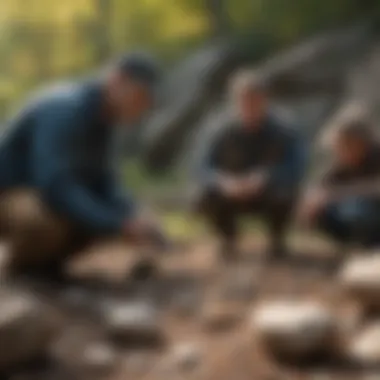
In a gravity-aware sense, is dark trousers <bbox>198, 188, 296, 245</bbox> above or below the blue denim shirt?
below

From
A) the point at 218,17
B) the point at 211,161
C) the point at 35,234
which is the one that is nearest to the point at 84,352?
the point at 35,234

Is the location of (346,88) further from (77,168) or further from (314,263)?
(77,168)

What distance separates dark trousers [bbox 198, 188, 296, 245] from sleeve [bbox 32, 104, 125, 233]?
165mm

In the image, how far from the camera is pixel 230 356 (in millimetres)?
1820

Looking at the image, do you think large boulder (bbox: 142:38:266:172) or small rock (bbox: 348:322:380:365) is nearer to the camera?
small rock (bbox: 348:322:380:365)

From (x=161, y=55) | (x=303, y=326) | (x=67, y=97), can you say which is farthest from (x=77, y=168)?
(x=303, y=326)

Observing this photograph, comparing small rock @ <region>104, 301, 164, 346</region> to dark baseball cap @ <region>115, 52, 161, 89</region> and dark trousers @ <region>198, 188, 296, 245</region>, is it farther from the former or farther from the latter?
dark baseball cap @ <region>115, 52, 161, 89</region>

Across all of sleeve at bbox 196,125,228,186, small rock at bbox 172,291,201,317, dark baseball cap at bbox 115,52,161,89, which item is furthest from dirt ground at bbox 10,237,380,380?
dark baseball cap at bbox 115,52,161,89

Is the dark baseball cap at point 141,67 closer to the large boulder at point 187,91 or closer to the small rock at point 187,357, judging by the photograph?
the large boulder at point 187,91

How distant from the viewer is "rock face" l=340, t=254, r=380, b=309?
188 centimetres

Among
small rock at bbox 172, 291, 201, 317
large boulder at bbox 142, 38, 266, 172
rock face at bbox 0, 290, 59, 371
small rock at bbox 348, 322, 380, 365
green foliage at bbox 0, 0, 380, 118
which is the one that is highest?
green foliage at bbox 0, 0, 380, 118

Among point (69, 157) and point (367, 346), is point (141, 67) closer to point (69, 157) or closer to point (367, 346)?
point (69, 157)

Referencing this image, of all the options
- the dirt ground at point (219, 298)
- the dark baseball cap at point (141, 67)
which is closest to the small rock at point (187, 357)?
the dirt ground at point (219, 298)

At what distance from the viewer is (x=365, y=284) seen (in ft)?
6.15
